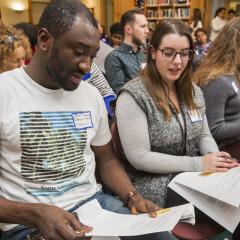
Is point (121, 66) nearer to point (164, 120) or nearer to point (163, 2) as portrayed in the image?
point (164, 120)

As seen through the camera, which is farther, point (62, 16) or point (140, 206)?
point (140, 206)

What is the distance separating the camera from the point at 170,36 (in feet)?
4.93

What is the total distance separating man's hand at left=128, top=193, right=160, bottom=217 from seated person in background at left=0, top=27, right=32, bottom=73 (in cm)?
102

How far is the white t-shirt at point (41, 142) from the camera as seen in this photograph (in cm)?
104

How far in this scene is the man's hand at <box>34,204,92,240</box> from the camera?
35.2 inches

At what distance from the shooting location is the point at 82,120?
118 cm

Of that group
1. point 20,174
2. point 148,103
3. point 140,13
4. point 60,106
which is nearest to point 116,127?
point 148,103

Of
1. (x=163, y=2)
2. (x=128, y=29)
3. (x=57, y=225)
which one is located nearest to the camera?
(x=57, y=225)

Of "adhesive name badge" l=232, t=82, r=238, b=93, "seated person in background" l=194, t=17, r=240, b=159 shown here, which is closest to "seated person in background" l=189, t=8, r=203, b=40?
"seated person in background" l=194, t=17, r=240, b=159

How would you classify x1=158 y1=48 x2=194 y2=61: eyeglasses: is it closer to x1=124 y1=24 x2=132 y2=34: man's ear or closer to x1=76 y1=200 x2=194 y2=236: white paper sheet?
x1=76 y1=200 x2=194 y2=236: white paper sheet

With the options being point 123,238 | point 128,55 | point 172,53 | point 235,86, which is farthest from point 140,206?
point 128,55

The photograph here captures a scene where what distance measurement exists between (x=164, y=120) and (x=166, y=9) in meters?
6.75

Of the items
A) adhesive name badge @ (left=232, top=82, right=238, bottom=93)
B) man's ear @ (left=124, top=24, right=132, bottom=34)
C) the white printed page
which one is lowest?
the white printed page

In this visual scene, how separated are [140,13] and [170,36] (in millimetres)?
1843
